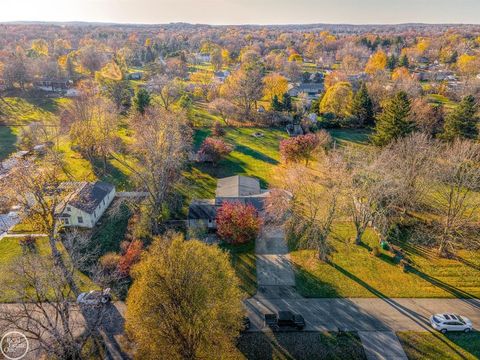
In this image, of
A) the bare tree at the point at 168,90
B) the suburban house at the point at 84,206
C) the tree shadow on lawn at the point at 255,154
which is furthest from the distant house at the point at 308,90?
the suburban house at the point at 84,206

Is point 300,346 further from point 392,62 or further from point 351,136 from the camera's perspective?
Answer: point 392,62

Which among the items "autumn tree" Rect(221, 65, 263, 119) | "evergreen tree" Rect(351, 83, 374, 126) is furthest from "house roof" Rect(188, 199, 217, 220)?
"evergreen tree" Rect(351, 83, 374, 126)

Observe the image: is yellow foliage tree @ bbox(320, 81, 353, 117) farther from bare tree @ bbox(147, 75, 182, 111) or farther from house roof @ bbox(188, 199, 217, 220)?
house roof @ bbox(188, 199, 217, 220)

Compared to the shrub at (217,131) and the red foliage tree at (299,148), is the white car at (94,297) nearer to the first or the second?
the red foliage tree at (299,148)

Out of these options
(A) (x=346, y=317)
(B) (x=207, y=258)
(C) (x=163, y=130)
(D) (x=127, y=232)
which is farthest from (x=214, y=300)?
(C) (x=163, y=130)

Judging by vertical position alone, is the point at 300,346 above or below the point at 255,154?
below

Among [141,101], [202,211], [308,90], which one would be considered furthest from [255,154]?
[308,90]

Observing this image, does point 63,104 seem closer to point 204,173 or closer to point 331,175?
point 204,173
